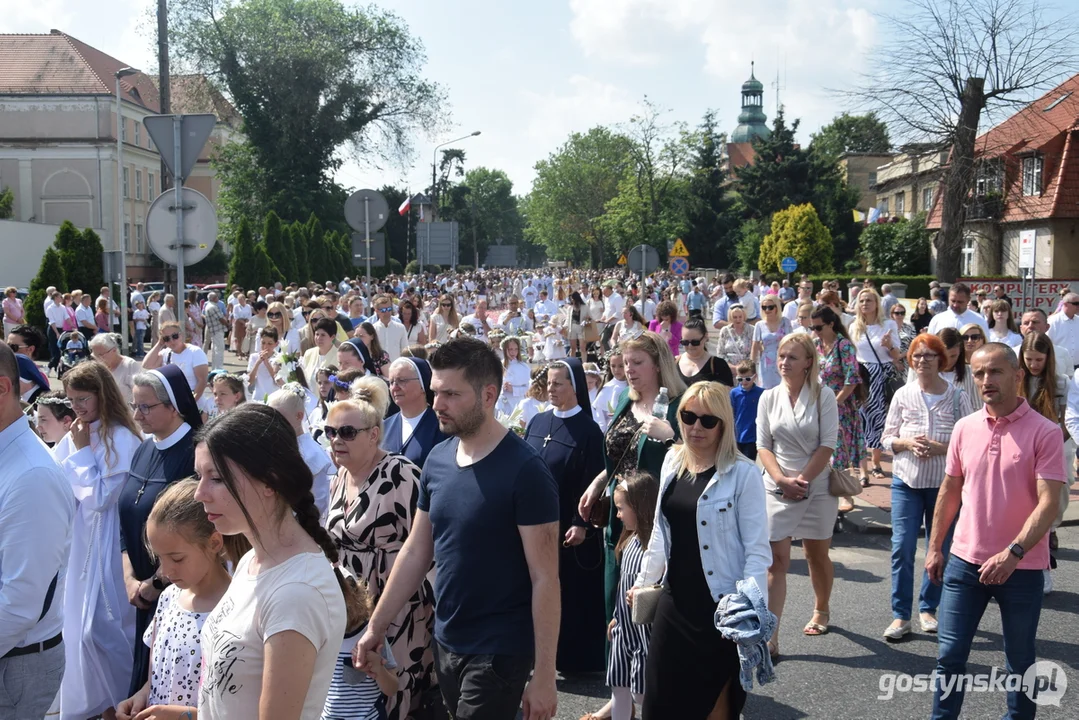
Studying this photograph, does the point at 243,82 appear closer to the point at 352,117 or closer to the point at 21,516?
the point at 352,117

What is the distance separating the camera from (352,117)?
55.8 metres

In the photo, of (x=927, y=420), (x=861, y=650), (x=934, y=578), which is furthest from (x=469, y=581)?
(x=927, y=420)

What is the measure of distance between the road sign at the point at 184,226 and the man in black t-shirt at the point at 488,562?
5655 millimetres

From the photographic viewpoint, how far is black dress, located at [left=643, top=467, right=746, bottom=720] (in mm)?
4090

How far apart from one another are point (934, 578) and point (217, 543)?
3.41 m

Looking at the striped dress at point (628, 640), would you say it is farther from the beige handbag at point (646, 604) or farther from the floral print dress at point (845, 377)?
the floral print dress at point (845, 377)

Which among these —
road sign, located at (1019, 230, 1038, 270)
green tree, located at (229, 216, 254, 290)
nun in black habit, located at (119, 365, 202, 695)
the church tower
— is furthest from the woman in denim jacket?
the church tower

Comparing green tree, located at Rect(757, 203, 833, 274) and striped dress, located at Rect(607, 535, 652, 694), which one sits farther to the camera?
green tree, located at Rect(757, 203, 833, 274)

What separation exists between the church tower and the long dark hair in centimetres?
15012

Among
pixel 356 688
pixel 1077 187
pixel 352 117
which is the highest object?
pixel 352 117

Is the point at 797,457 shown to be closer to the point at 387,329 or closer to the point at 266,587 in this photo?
the point at 266,587

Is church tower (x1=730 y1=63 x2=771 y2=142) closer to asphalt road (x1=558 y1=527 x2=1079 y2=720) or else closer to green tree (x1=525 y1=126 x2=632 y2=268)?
green tree (x1=525 y1=126 x2=632 y2=268)

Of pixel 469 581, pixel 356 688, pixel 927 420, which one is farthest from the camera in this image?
pixel 927 420

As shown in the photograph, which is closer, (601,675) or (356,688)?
(356,688)
